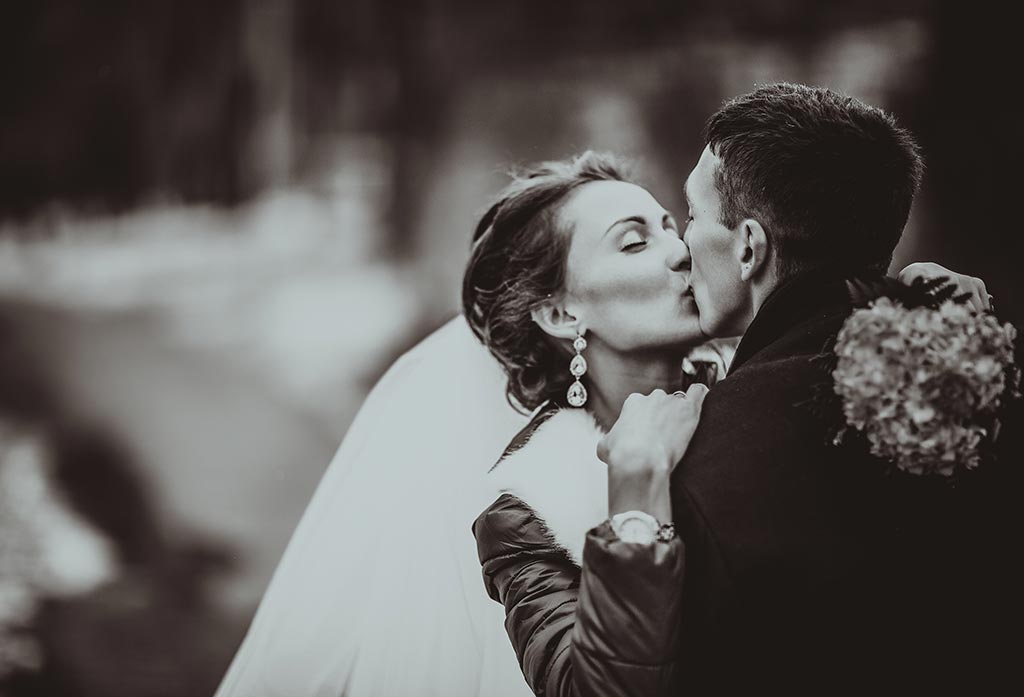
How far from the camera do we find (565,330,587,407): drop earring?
201 centimetres

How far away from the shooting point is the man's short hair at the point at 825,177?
4.69 ft

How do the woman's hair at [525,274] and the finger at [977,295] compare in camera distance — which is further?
the woman's hair at [525,274]

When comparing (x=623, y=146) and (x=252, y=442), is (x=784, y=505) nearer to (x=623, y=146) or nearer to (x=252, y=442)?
(x=623, y=146)

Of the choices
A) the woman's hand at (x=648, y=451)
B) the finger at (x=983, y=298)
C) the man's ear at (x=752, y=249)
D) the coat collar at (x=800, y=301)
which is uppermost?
the man's ear at (x=752, y=249)

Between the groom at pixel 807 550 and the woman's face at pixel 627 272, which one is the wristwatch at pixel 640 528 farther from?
the woman's face at pixel 627 272

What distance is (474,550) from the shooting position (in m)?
2.05

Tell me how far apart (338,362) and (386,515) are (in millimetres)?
1698

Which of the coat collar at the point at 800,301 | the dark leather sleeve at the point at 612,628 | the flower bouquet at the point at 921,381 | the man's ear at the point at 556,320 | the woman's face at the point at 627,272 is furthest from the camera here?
the man's ear at the point at 556,320

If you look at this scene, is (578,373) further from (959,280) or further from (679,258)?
(959,280)

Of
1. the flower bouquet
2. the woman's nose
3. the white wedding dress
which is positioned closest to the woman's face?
the woman's nose

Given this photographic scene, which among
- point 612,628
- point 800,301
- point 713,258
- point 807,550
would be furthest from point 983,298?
point 612,628

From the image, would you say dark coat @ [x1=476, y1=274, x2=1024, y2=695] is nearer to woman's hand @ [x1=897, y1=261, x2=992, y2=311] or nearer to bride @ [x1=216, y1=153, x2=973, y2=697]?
woman's hand @ [x1=897, y1=261, x2=992, y2=311]

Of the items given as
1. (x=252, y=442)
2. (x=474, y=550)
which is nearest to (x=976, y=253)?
(x=474, y=550)

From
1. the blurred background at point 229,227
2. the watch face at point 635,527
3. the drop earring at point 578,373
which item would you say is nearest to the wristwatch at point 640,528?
the watch face at point 635,527
